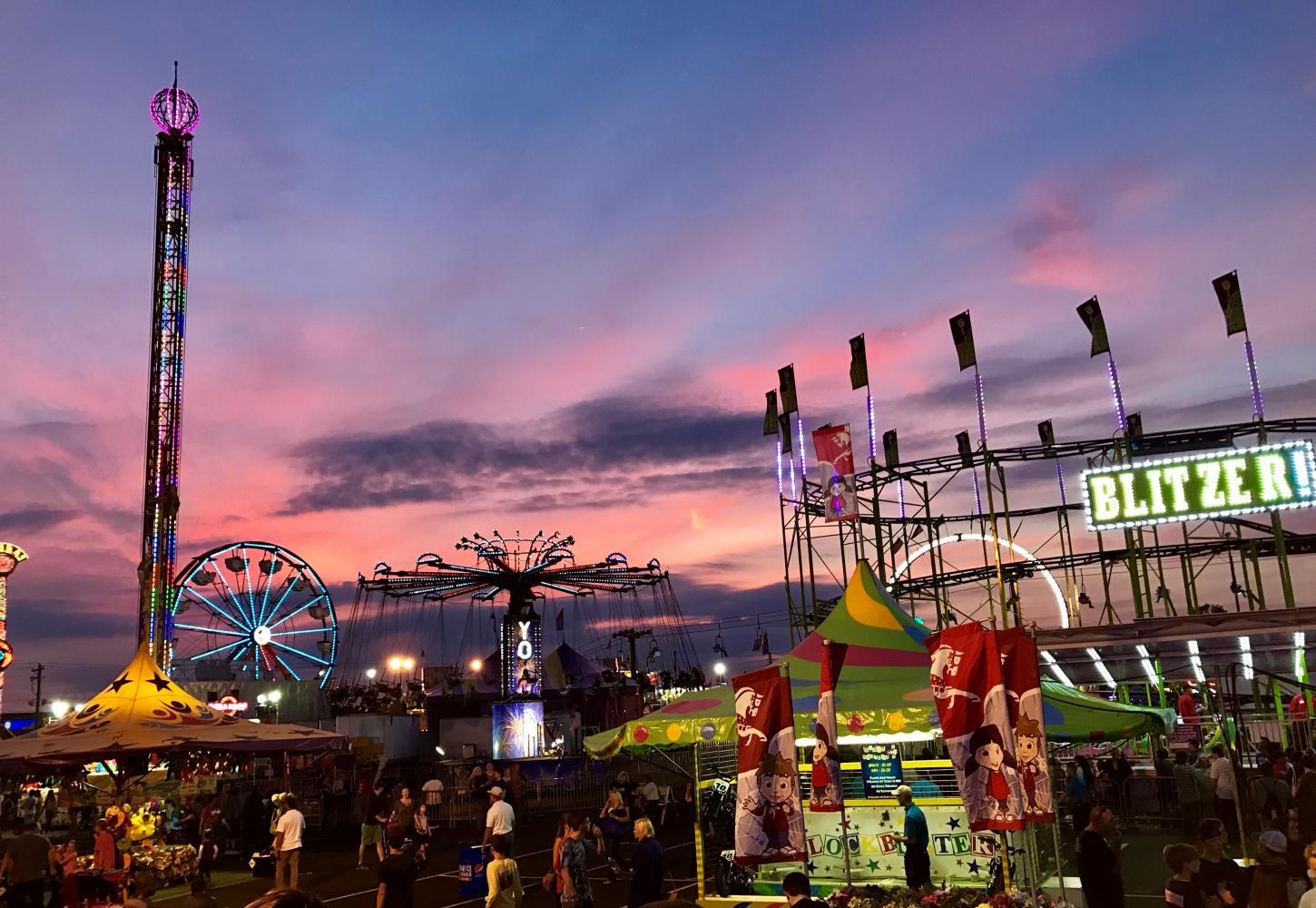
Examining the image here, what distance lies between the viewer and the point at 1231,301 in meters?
28.1

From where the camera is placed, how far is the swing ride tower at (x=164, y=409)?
126ft

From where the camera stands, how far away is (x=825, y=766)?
8648 mm

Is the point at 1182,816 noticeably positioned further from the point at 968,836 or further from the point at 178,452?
the point at 178,452

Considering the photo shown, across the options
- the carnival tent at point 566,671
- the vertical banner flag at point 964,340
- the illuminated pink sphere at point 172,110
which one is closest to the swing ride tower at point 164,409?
the illuminated pink sphere at point 172,110

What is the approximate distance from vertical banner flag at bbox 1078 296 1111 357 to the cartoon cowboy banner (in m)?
24.2

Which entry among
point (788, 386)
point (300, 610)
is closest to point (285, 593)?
point (300, 610)

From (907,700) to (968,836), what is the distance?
2.60 m

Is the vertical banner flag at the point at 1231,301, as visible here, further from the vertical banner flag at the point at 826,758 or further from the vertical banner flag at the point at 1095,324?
the vertical banner flag at the point at 826,758

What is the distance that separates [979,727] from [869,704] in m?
3.43

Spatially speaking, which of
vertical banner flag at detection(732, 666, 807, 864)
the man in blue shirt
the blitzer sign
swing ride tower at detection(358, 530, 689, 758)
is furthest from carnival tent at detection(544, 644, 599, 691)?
vertical banner flag at detection(732, 666, 807, 864)

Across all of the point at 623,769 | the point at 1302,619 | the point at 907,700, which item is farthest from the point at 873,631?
the point at 623,769

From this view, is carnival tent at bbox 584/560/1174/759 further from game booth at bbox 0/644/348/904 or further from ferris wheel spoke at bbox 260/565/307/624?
ferris wheel spoke at bbox 260/565/307/624

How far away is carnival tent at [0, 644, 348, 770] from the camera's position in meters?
15.2

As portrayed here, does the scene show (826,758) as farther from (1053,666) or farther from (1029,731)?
(1053,666)
